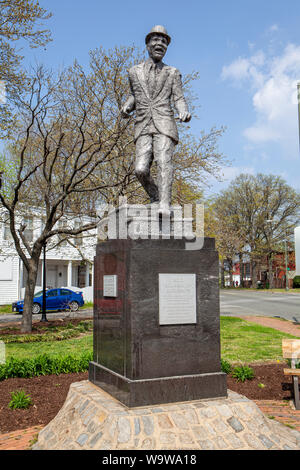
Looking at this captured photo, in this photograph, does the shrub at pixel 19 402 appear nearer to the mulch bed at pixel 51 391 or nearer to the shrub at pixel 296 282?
the mulch bed at pixel 51 391

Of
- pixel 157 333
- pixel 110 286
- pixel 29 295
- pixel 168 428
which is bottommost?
pixel 168 428

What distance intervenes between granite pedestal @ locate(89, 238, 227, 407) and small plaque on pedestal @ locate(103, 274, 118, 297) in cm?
6

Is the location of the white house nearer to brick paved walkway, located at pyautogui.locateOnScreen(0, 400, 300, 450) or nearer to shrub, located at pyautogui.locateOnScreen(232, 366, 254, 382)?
shrub, located at pyautogui.locateOnScreen(232, 366, 254, 382)

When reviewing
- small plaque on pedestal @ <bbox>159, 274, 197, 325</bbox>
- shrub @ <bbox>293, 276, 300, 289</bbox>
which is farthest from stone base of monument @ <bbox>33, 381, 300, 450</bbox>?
shrub @ <bbox>293, 276, 300, 289</bbox>

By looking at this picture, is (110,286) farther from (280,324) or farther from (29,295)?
(280,324)

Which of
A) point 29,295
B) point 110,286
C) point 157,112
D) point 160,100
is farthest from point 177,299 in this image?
point 29,295

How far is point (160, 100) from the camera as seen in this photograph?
550cm

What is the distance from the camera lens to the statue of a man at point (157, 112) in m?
5.40

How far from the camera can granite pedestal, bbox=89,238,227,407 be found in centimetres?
448

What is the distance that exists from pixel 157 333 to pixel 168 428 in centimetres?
98

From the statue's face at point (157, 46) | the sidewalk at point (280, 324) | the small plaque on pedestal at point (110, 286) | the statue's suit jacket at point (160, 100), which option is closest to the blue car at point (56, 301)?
the sidewalk at point (280, 324)

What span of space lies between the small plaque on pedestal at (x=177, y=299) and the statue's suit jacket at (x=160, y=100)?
1.96 m

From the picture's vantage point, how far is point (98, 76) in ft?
Result: 48.9

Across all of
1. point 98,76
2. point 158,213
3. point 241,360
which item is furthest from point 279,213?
point 158,213
